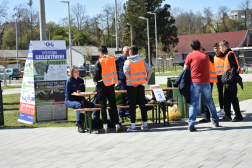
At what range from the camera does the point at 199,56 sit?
7355 millimetres

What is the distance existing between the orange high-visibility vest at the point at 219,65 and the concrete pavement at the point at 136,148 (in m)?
1.43

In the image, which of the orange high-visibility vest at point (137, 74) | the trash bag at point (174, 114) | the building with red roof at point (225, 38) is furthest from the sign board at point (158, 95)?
the building with red roof at point (225, 38)

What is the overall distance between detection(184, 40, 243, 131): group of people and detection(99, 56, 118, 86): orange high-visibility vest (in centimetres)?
163

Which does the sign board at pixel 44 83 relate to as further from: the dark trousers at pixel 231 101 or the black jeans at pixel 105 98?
the dark trousers at pixel 231 101

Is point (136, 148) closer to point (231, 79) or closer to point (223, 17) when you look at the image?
point (231, 79)

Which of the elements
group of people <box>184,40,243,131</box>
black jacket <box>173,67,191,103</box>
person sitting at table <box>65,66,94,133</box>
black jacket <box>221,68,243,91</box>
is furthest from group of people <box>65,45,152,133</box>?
black jacket <box>221,68,243,91</box>

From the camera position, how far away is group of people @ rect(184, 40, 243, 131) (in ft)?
24.2

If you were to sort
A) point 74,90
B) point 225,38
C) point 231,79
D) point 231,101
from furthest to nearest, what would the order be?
point 225,38 → point 74,90 → point 231,101 → point 231,79

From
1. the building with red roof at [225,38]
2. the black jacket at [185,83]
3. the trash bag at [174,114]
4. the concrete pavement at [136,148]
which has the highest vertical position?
the building with red roof at [225,38]

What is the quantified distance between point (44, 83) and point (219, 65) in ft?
16.1

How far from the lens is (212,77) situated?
8.20m

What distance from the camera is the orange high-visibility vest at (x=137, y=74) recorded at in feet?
25.2

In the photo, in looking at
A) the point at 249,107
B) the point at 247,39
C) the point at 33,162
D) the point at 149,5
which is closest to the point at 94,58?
the point at 149,5

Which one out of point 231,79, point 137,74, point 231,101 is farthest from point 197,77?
point 231,101
